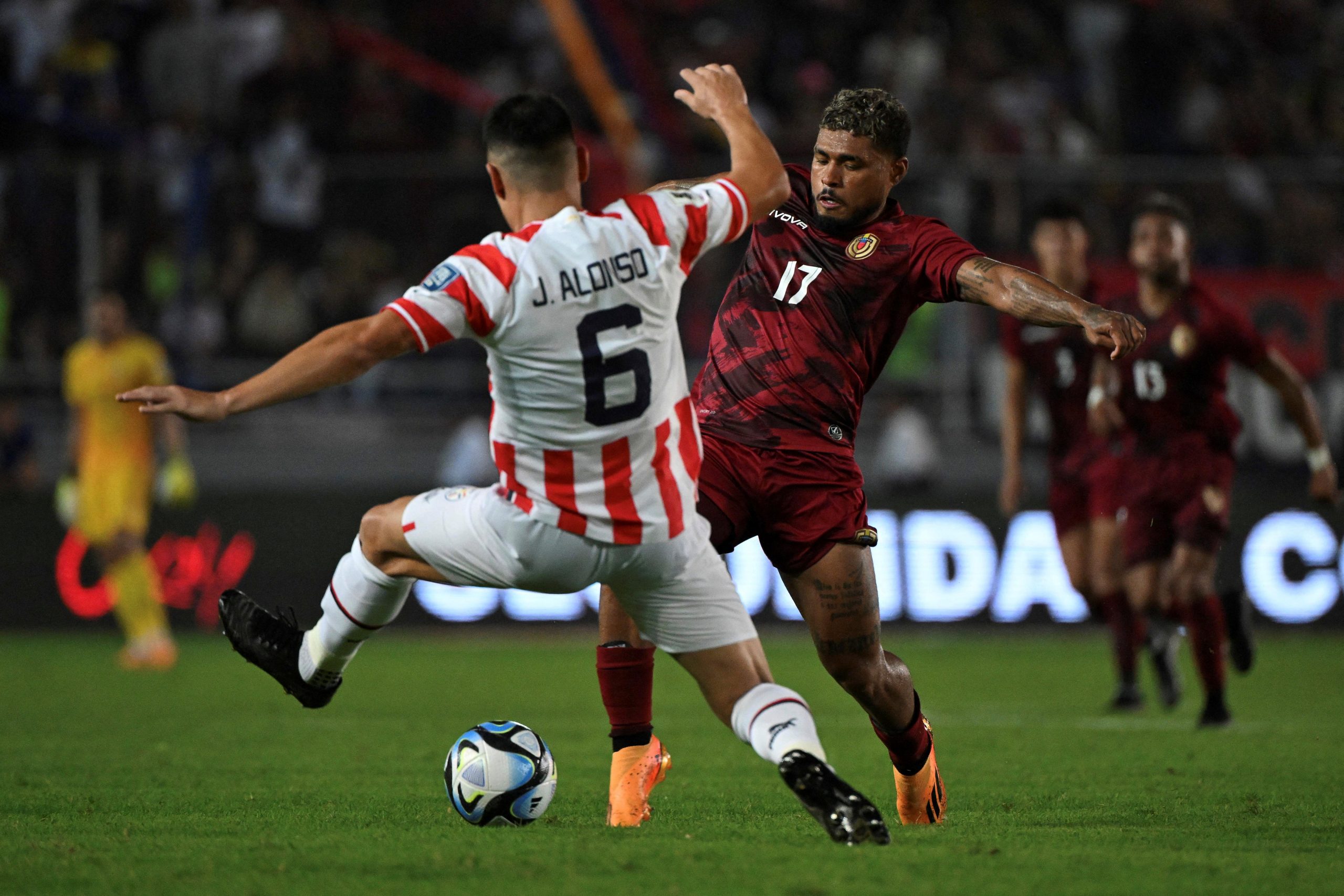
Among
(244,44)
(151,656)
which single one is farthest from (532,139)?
(244,44)

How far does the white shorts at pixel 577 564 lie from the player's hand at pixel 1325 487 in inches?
181

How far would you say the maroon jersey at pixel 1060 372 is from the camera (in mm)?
9555

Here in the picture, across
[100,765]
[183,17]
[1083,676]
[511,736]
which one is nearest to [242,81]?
[183,17]

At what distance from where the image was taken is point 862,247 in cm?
534

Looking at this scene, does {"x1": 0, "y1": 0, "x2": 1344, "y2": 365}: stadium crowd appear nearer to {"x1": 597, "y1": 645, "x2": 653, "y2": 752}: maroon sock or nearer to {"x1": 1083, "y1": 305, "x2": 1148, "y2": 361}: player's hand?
{"x1": 597, "y1": 645, "x2": 653, "y2": 752}: maroon sock

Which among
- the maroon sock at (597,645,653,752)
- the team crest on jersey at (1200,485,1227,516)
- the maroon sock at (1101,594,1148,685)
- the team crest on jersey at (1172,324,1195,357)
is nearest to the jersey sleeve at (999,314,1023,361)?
the team crest on jersey at (1172,324,1195,357)

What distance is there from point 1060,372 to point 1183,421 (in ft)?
3.68

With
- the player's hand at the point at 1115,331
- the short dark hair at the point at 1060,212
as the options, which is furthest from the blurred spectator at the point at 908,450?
the player's hand at the point at 1115,331

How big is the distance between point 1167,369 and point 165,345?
8.76 meters

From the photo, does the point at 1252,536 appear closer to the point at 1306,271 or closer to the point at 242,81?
the point at 1306,271

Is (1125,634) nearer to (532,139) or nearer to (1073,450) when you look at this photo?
(1073,450)

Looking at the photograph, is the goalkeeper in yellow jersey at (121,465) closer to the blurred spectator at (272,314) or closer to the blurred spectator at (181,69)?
the blurred spectator at (272,314)

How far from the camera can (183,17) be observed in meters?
16.1

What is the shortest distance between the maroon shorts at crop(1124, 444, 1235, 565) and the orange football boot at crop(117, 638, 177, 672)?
670cm
